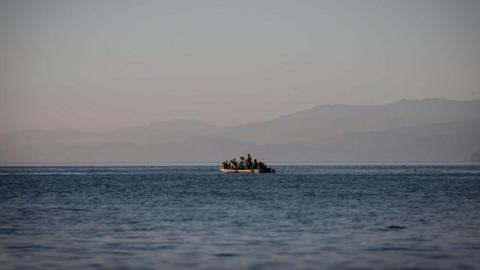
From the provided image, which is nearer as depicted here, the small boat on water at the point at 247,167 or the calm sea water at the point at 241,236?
the calm sea water at the point at 241,236

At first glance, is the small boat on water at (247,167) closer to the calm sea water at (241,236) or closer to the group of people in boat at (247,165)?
the group of people in boat at (247,165)

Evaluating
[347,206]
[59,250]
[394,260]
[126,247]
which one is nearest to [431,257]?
[394,260]

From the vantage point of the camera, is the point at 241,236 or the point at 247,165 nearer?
the point at 241,236

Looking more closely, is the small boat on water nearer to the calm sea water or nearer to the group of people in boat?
the group of people in boat

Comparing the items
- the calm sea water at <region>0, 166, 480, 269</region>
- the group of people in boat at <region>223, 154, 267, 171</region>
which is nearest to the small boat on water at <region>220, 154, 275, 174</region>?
the group of people in boat at <region>223, 154, 267, 171</region>

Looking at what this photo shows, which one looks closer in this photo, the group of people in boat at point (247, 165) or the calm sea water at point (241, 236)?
the calm sea water at point (241, 236)

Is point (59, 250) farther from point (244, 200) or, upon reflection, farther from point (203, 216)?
point (244, 200)

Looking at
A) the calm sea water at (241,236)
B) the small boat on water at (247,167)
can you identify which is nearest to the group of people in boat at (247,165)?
the small boat on water at (247,167)

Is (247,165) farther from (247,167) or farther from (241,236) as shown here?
(241,236)

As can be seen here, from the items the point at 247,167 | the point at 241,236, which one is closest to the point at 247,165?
the point at 247,167

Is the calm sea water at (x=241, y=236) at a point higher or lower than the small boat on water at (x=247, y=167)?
lower

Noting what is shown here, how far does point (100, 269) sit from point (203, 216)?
23.8 m

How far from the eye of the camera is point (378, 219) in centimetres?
5009

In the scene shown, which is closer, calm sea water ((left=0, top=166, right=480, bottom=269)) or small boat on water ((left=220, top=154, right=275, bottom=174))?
calm sea water ((left=0, top=166, right=480, bottom=269))
